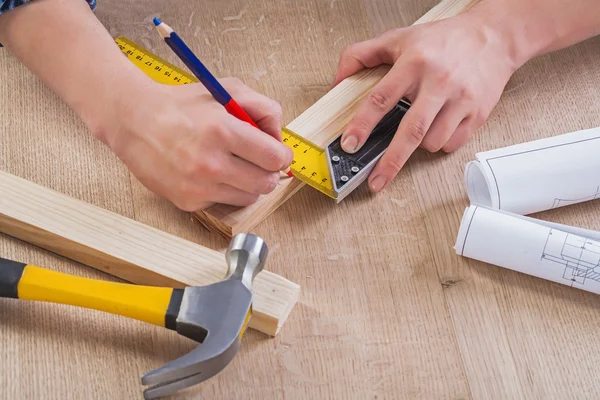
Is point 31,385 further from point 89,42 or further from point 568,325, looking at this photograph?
point 568,325

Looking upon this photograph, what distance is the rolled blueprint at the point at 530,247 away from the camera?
1157mm

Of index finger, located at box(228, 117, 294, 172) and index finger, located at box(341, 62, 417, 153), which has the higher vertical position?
index finger, located at box(228, 117, 294, 172)

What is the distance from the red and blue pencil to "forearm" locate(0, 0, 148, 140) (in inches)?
5.5

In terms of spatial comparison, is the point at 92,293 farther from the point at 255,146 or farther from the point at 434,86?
the point at 434,86

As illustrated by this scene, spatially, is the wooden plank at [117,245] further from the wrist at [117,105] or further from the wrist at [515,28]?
the wrist at [515,28]

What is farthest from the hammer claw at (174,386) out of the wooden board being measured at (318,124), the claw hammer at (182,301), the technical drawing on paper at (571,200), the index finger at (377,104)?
the technical drawing on paper at (571,200)

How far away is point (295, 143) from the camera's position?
1320 mm

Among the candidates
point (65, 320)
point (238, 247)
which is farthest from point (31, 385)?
point (238, 247)

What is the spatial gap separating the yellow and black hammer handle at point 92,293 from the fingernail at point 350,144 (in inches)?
16.6

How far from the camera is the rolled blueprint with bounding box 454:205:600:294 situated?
3.80ft

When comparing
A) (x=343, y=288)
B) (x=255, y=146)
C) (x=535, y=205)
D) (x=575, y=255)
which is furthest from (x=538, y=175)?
(x=255, y=146)

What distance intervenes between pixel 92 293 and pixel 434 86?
0.68 m

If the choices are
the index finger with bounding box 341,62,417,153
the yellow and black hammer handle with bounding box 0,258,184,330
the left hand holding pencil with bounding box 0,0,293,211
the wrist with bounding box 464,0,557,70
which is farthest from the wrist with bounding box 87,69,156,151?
the wrist with bounding box 464,0,557,70

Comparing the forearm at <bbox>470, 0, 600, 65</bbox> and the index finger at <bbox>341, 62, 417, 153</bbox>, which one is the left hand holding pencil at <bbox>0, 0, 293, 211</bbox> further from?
the forearm at <bbox>470, 0, 600, 65</bbox>
